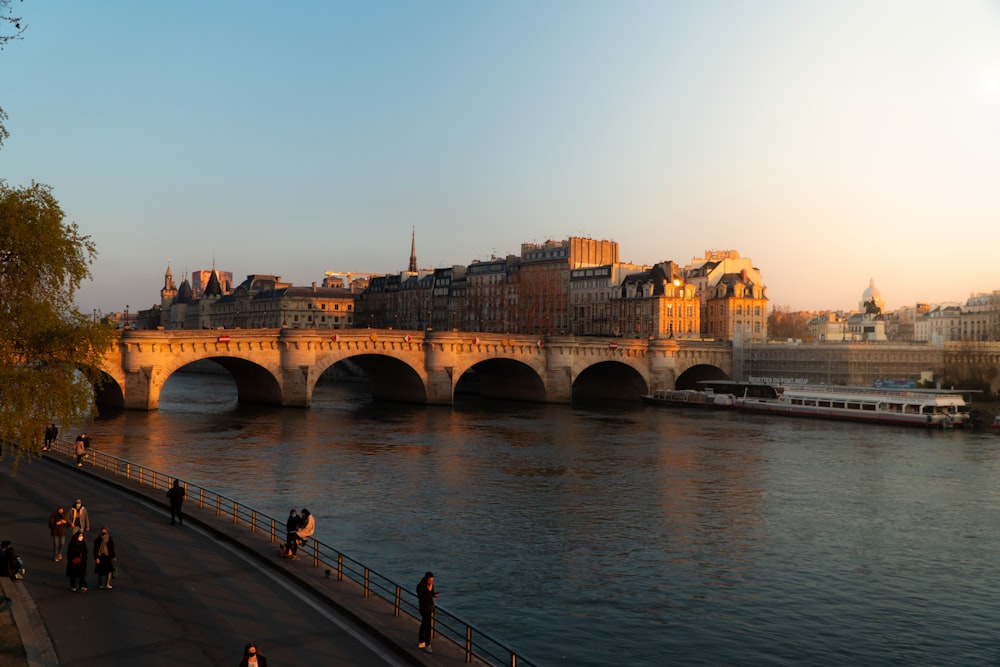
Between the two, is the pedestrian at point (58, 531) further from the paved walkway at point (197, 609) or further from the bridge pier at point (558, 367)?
the bridge pier at point (558, 367)

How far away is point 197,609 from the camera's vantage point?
59.7 feet

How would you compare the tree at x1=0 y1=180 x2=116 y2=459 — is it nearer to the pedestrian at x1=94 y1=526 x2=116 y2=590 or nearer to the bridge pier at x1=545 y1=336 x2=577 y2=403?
the pedestrian at x1=94 y1=526 x2=116 y2=590

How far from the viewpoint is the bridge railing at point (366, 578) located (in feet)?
56.4

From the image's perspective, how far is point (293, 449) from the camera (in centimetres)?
5141

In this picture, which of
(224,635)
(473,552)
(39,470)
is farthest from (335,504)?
(224,635)

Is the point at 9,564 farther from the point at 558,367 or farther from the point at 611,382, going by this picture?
the point at 611,382

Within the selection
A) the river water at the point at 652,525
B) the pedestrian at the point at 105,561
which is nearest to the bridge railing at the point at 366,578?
the river water at the point at 652,525

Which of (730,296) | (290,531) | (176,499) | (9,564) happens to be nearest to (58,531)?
(9,564)

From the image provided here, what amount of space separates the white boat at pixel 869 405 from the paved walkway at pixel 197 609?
2642 inches

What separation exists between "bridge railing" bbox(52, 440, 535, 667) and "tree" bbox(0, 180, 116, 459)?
4836 millimetres

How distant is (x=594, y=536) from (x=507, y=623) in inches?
404

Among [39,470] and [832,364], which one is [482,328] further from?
[39,470]

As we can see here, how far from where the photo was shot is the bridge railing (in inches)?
677

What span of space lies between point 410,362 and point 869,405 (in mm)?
43195
